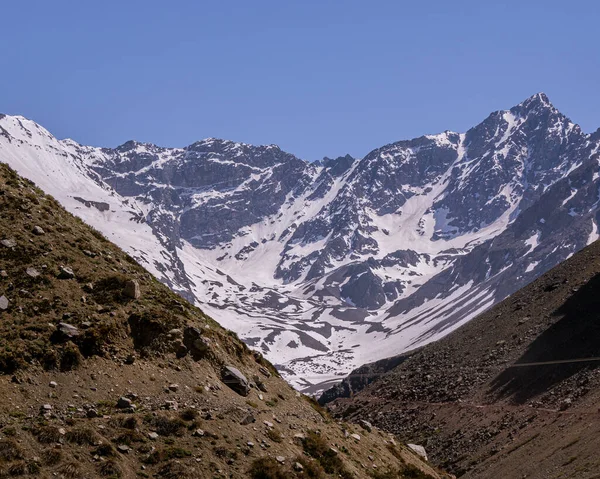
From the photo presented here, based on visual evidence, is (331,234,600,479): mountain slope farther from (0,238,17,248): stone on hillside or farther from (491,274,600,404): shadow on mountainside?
(0,238,17,248): stone on hillside

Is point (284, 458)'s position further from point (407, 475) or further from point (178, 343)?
point (407, 475)

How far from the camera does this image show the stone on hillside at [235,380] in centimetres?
2763

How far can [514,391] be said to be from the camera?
60219mm

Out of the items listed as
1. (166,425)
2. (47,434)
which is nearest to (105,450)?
(47,434)

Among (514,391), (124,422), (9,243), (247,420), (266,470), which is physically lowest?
(514,391)

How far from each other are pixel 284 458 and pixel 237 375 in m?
4.63

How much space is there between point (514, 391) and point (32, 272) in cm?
4416

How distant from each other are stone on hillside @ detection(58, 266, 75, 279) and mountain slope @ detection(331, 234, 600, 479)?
23.2 m

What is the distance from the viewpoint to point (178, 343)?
27.0 m

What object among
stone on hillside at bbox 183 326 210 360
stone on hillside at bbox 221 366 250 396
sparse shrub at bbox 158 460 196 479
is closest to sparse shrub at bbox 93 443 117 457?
sparse shrub at bbox 158 460 196 479

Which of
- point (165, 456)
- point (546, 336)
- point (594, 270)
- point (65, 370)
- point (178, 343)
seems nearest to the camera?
point (165, 456)

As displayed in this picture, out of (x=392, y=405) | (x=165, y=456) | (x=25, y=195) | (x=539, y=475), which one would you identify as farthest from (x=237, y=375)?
(x=392, y=405)

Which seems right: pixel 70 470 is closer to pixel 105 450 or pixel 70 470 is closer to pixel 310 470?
pixel 105 450

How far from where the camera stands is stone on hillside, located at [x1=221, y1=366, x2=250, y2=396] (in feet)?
90.6
